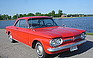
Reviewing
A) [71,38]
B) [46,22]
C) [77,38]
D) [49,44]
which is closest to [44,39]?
[49,44]

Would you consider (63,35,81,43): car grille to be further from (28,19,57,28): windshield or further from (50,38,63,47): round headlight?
(28,19,57,28): windshield

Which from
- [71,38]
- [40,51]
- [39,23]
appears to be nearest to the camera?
[71,38]

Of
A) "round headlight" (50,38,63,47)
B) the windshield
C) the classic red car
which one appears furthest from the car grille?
the windshield

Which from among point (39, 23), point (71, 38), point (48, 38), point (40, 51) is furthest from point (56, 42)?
point (39, 23)

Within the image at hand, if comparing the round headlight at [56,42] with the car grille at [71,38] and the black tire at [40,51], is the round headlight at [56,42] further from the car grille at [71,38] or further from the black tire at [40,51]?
the black tire at [40,51]

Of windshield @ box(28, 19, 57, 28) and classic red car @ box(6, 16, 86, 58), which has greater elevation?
windshield @ box(28, 19, 57, 28)

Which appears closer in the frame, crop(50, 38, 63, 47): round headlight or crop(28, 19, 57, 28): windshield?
crop(50, 38, 63, 47): round headlight

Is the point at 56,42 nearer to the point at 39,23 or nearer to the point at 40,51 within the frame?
the point at 40,51

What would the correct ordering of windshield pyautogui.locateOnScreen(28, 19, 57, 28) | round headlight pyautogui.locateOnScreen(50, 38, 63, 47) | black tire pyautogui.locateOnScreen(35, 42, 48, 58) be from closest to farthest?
round headlight pyautogui.locateOnScreen(50, 38, 63, 47) → black tire pyautogui.locateOnScreen(35, 42, 48, 58) → windshield pyautogui.locateOnScreen(28, 19, 57, 28)

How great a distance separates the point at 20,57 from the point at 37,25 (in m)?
1.57

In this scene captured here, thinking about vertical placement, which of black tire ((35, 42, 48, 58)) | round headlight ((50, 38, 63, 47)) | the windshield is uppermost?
the windshield

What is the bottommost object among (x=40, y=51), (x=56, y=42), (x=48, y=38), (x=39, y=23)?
(x=40, y=51)

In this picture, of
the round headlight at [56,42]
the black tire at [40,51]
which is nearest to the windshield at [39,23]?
the black tire at [40,51]

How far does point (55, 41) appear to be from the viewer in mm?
3471
